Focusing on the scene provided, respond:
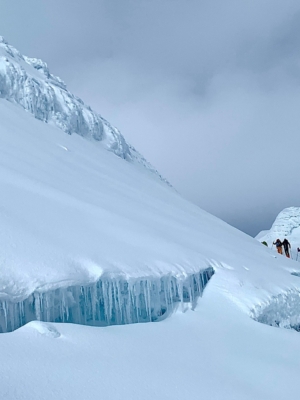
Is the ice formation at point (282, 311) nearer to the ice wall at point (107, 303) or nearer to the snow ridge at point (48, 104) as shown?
the ice wall at point (107, 303)

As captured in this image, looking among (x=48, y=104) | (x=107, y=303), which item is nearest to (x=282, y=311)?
(x=107, y=303)

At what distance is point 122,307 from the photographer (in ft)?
18.5

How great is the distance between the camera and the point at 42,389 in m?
2.83

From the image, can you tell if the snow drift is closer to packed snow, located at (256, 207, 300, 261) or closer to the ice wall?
the ice wall

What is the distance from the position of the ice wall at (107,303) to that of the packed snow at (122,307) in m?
0.02

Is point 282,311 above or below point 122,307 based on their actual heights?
above

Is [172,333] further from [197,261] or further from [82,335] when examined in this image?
[197,261]

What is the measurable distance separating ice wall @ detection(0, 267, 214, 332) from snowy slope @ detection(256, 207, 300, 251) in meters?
71.6

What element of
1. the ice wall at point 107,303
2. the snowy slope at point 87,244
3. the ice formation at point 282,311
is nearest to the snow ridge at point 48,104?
the snowy slope at point 87,244

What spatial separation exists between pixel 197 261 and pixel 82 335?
3.98 meters

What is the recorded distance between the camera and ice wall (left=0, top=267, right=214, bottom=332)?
4.12 metres

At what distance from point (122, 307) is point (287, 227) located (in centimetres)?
7932

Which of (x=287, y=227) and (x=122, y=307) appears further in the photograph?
(x=287, y=227)

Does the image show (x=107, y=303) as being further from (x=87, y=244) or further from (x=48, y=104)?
(x=48, y=104)
